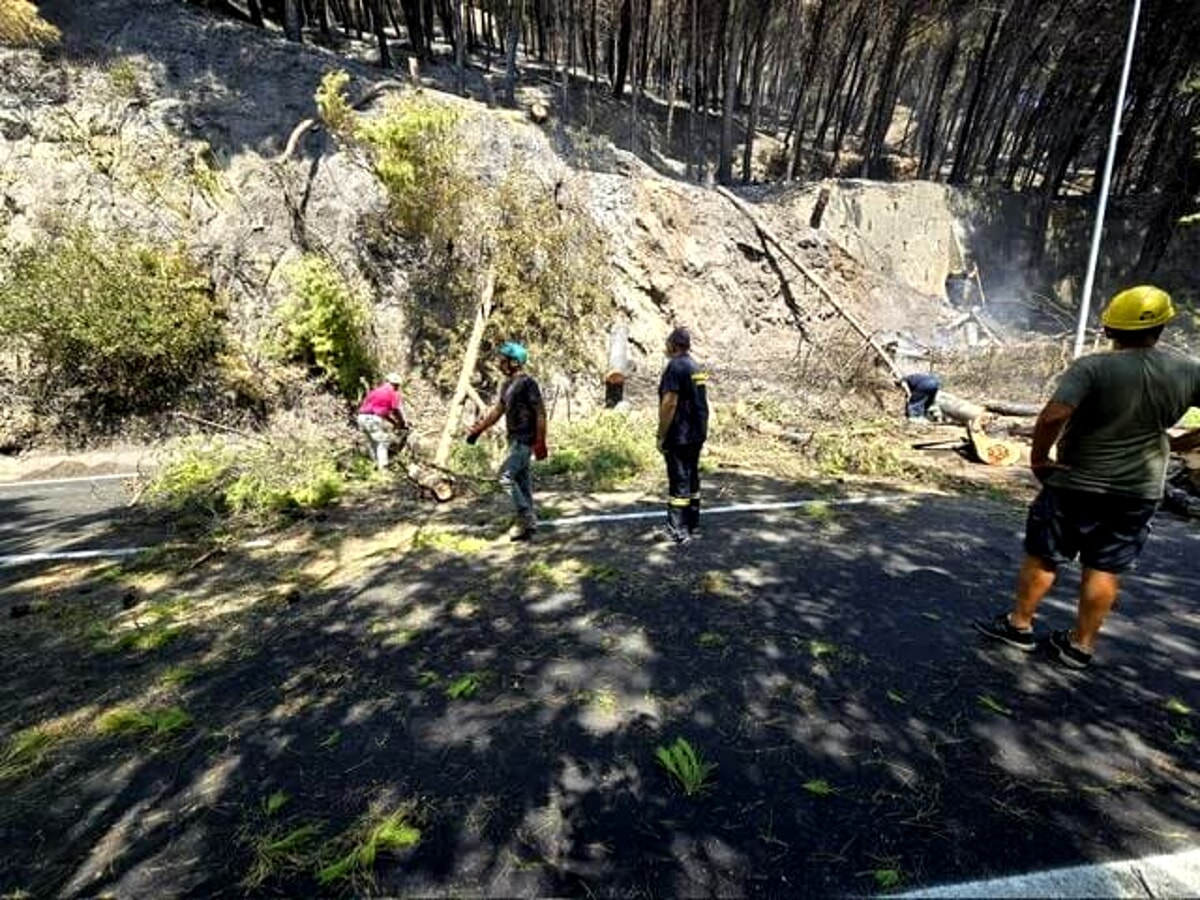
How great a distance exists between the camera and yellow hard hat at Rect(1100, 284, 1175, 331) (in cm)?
241

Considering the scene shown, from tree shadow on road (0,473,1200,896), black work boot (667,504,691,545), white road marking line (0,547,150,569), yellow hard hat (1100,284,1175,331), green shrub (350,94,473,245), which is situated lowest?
white road marking line (0,547,150,569)

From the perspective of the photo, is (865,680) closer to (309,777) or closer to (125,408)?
(309,777)

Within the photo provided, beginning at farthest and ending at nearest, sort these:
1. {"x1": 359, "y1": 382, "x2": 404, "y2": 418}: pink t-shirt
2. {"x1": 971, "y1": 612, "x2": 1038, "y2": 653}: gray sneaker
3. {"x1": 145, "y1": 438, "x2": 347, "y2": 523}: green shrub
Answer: {"x1": 359, "y1": 382, "x2": 404, "y2": 418}: pink t-shirt < {"x1": 145, "y1": 438, "x2": 347, "y2": 523}: green shrub < {"x1": 971, "y1": 612, "x2": 1038, "y2": 653}: gray sneaker

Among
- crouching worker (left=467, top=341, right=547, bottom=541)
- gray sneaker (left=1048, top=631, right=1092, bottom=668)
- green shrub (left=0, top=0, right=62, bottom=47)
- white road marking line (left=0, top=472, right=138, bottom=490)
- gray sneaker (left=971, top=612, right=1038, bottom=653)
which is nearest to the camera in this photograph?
gray sneaker (left=1048, top=631, right=1092, bottom=668)

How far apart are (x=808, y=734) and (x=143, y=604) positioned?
4980 mm

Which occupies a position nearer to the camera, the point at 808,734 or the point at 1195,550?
the point at 808,734

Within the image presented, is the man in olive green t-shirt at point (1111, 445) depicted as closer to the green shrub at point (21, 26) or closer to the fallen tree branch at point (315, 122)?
the fallen tree branch at point (315, 122)

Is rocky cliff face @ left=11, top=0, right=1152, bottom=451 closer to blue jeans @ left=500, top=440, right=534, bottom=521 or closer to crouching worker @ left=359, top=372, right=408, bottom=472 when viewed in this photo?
crouching worker @ left=359, top=372, right=408, bottom=472

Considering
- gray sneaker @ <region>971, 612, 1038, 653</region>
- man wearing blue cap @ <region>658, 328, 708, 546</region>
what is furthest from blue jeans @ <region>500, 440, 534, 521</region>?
gray sneaker @ <region>971, 612, 1038, 653</region>

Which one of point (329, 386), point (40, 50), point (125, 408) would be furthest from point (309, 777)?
point (40, 50)

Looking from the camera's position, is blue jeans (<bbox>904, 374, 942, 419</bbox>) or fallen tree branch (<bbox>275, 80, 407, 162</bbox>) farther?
fallen tree branch (<bbox>275, 80, 407, 162</bbox>)

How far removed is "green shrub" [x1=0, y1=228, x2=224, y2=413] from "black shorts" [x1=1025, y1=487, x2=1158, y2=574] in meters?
12.4

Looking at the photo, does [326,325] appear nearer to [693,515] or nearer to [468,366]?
[468,366]

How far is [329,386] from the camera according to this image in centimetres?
1098
